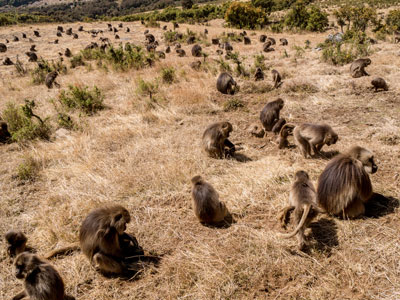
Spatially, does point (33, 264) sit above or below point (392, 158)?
above

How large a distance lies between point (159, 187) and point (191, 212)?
95 centimetres

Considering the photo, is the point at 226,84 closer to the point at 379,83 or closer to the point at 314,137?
the point at 379,83

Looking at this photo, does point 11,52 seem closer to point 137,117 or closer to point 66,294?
point 137,117

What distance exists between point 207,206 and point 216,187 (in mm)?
1080

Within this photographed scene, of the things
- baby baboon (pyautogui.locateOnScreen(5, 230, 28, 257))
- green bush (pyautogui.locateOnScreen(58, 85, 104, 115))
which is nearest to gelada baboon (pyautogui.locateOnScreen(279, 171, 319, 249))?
baby baboon (pyautogui.locateOnScreen(5, 230, 28, 257))

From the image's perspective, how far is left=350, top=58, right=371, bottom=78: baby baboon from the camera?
10047 millimetres

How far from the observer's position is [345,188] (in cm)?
385

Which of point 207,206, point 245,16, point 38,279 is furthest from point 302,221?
point 245,16

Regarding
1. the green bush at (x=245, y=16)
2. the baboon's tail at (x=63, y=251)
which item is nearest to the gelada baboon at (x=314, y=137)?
the baboon's tail at (x=63, y=251)

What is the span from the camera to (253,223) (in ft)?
14.5

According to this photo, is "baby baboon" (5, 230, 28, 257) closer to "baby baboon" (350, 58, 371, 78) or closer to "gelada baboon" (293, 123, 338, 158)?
"gelada baboon" (293, 123, 338, 158)

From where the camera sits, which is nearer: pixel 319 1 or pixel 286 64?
pixel 286 64

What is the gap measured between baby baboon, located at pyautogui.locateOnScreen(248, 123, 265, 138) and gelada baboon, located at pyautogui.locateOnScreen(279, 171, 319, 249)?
311 centimetres

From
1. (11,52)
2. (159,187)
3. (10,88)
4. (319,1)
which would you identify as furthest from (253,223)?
(319,1)
